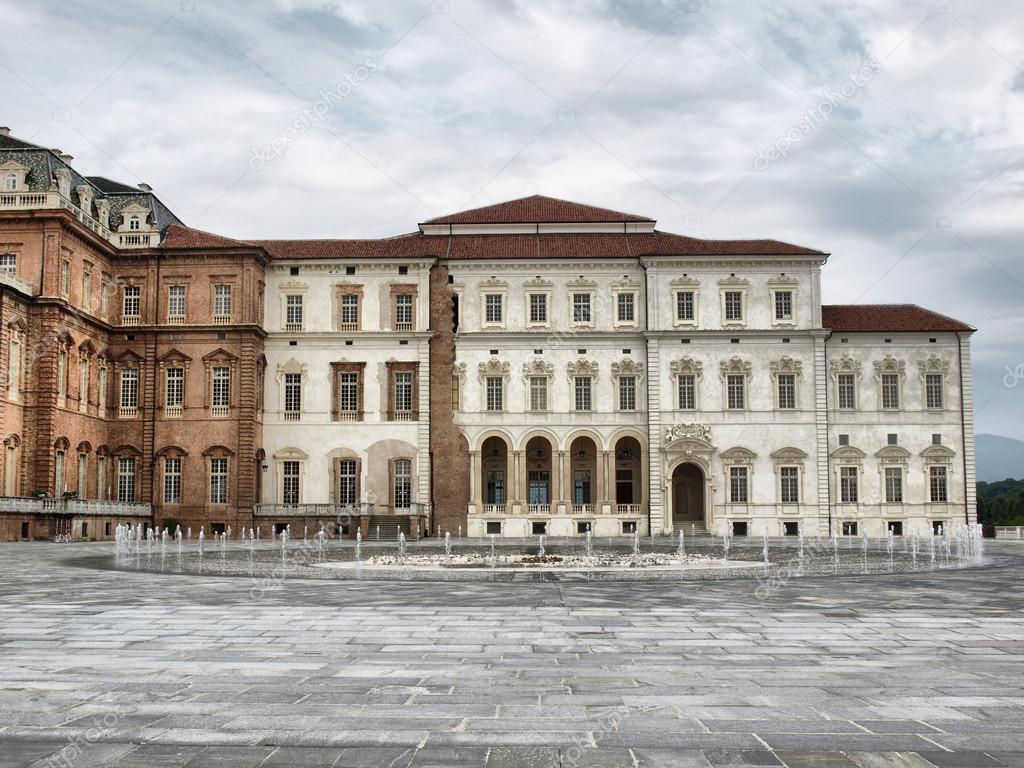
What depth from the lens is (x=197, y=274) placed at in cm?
4972

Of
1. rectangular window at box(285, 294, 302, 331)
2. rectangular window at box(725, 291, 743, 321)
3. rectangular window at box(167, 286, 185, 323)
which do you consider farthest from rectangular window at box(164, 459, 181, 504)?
rectangular window at box(725, 291, 743, 321)

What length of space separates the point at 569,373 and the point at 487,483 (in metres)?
7.57

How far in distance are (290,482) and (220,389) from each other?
18.4 feet

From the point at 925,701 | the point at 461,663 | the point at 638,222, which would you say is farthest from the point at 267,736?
the point at 638,222

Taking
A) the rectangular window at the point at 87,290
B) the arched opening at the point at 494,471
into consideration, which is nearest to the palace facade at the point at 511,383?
the rectangular window at the point at 87,290

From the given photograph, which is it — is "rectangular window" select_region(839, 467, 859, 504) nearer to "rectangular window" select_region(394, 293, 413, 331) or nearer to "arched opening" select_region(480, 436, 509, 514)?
"arched opening" select_region(480, 436, 509, 514)

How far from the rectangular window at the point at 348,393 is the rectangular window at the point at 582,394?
35.2 ft

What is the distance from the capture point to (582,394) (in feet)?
168

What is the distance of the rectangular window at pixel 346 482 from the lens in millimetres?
50125

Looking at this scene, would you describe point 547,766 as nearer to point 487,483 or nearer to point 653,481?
point 653,481

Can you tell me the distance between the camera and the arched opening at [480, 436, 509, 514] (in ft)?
176

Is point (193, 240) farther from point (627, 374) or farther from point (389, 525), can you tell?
point (627, 374)

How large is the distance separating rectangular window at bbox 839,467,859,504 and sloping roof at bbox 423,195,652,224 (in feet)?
53.3

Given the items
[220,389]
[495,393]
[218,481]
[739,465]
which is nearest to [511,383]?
[495,393]
